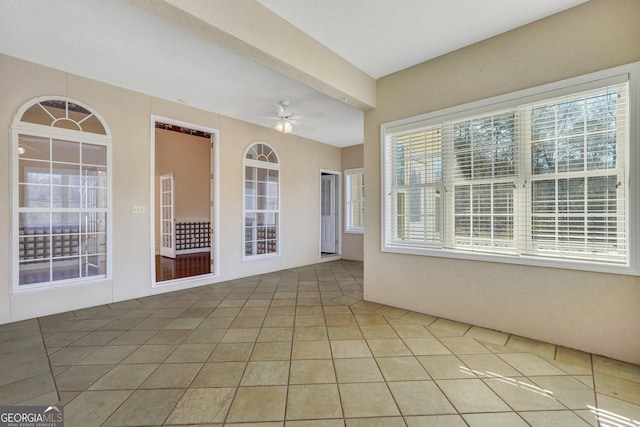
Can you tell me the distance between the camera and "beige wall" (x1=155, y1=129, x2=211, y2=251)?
783cm

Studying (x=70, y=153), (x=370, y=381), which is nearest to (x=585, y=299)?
(x=370, y=381)

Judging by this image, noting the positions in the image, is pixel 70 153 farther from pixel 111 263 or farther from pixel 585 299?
pixel 585 299

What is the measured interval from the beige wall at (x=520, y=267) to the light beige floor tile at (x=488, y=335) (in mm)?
73

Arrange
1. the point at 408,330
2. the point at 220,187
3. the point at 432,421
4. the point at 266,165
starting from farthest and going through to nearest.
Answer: the point at 266,165
the point at 220,187
the point at 408,330
the point at 432,421

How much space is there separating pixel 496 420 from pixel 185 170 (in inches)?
336

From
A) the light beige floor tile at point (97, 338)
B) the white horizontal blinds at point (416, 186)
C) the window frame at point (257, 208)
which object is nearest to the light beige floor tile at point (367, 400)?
the white horizontal blinds at point (416, 186)

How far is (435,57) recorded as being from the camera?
10.5 feet

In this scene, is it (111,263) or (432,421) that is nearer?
(432,421)

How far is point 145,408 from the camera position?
176cm

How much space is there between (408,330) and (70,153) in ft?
15.0

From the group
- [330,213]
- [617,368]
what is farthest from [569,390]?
[330,213]

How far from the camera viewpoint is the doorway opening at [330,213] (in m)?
7.46

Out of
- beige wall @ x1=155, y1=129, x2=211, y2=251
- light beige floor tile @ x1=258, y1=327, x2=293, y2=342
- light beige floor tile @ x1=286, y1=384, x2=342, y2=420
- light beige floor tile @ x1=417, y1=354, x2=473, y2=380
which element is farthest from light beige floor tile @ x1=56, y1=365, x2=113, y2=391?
beige wall @ x1=155, y1=129, x2=211, y2=251

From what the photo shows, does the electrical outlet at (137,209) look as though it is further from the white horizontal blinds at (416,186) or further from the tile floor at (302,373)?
the white horizontal blinds at (416,186)
